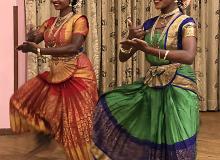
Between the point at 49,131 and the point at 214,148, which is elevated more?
the point at 49,131

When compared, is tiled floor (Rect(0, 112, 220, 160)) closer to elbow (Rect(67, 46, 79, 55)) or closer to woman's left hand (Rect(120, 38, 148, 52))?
elbow (Rect(67, 46, 79, 55))

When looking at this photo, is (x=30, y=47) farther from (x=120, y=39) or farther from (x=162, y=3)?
(x=120, y=39)

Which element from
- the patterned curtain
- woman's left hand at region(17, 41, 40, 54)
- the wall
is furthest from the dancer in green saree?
the patterned curtain

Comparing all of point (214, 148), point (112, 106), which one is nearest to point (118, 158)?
point (112, 106)

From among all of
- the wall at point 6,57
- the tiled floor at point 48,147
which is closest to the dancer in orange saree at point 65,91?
the tiled floor at point 48,147

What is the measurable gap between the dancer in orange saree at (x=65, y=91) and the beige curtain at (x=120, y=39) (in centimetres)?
163

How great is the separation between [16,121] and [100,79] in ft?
7.36

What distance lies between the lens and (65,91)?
3.25 meters

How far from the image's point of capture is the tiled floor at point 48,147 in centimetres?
389

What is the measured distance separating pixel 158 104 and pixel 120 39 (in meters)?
3.21

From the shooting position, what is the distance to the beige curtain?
5.11m

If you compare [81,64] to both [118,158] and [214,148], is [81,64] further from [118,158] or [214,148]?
[214,148]

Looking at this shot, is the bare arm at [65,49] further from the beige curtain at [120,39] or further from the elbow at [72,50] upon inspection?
the beige curtain at [120,39]

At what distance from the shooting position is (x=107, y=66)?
5.65m
